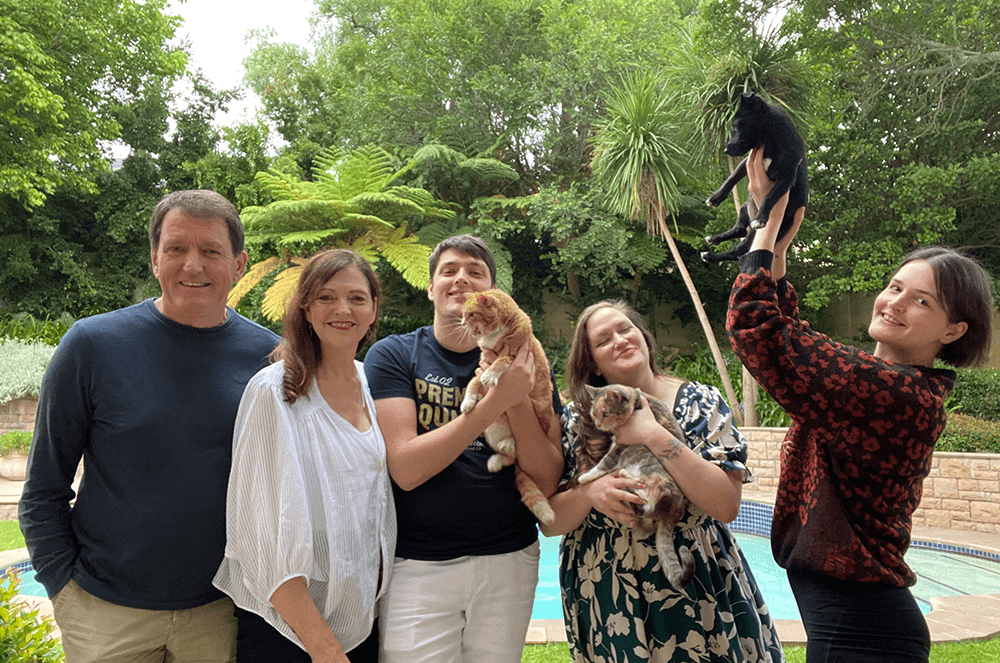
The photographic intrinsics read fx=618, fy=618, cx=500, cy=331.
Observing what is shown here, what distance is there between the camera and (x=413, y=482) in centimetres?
164

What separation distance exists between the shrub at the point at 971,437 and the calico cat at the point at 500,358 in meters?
6.70

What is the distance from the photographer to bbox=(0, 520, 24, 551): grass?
534 cm

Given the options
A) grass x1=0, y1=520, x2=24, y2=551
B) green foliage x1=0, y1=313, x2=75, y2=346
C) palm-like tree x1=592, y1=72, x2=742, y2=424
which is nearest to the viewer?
grass x1=0, y1=520, x2=24, y2=551

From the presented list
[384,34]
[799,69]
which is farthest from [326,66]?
[799,69]

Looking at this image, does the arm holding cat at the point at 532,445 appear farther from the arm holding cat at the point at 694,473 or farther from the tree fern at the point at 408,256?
the tree fern at the point at 408,256

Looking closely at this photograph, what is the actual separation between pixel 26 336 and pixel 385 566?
13328 millimetres

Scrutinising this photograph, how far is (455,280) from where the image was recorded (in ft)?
6.11

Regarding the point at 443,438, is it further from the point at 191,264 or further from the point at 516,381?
the point at 191,264

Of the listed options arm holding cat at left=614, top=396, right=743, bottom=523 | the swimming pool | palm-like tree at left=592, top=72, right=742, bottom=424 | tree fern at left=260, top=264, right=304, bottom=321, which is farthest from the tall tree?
arm holding cat at left=614, top=396, right=743, bottom=523

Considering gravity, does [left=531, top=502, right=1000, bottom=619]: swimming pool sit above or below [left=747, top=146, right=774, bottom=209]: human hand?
below

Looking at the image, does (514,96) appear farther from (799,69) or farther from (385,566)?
(385,566)

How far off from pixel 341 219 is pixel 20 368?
563 cm

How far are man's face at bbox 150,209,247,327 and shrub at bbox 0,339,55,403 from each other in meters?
9.44

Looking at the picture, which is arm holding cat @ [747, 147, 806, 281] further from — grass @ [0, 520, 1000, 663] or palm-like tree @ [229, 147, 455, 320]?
palm-like tree @ [229, 147, 455, 320]
